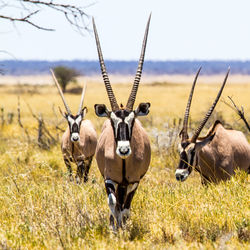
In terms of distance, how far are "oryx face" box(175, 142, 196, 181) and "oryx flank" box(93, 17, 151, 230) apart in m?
0.93

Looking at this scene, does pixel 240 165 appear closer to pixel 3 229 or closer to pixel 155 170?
pixel 155 170

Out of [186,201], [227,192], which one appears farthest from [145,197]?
[227,192]

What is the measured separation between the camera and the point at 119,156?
465 cm

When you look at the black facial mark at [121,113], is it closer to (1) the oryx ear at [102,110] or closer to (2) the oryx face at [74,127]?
(1) the oryx ear at [102,110]

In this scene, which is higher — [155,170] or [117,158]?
[117,158]

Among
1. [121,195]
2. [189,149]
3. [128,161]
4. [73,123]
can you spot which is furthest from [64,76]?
[128,161]

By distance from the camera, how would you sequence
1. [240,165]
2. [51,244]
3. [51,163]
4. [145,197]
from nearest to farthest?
[51,244] < [145,197] < [240,165] < [51,163]

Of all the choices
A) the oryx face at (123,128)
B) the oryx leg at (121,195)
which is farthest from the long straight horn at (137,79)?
the oryx leg at (121,195)

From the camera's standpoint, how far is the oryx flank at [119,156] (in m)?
4.39

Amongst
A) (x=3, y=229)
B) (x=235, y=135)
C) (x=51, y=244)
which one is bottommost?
(x=3, y=229)

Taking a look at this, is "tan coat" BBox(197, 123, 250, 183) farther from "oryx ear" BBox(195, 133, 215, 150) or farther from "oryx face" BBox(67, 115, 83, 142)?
"oryx face" BBox(67, 115, 83, 142)

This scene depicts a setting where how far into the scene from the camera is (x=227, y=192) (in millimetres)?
5293

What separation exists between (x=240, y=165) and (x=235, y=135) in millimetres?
498

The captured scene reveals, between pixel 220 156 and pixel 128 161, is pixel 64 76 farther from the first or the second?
pixel 128 161
